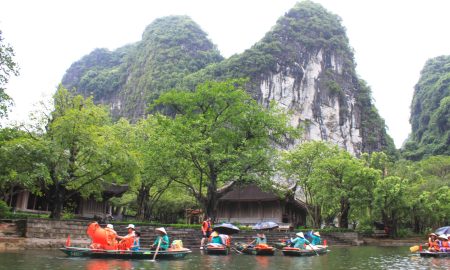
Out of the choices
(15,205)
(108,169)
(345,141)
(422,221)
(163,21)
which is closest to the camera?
(108,169)

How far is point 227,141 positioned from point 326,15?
242 ft

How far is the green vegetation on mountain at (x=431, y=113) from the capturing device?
259 feet

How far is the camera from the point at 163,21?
360 ft

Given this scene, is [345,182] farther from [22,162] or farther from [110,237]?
[22,162]

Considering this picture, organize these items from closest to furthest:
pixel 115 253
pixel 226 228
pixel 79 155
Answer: pixel 115 253, pixel 226 228, pixel 79 155

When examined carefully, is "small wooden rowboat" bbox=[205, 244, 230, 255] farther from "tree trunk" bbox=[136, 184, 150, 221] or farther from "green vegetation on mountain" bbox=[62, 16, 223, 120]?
"green vegetation on mountain" bbox=[62, 16, 223, 120]

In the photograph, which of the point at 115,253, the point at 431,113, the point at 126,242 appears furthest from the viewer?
the point at 431,113

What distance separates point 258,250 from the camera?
18062mm

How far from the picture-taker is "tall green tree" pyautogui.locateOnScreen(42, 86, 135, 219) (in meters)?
19.4

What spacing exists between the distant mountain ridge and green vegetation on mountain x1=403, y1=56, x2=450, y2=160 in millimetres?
6727

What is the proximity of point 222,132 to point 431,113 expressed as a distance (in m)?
77.3

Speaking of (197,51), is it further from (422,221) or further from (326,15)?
(422,221)

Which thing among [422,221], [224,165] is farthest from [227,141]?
[422,221]

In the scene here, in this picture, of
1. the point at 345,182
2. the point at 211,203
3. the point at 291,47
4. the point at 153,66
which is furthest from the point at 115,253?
the point at 153,66
